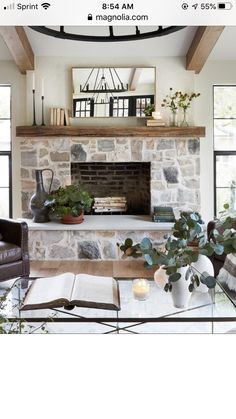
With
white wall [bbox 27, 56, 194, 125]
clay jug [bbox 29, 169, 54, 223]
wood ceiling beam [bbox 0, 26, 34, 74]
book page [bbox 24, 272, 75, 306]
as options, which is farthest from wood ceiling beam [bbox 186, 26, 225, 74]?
book page [bbox 24, 272, 75, 306]

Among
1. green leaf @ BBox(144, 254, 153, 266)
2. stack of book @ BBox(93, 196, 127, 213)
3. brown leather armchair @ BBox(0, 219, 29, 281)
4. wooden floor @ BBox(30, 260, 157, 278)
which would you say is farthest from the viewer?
stack of book @ BBox(93, 196, 127, 213)

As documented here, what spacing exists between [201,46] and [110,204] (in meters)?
1.47

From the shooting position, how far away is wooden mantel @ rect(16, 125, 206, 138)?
3.43 meters

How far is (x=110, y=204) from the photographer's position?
3.78 metres

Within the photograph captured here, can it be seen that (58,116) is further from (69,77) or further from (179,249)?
(179,249)

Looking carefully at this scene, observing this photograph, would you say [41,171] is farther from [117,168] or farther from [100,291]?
[100,291]

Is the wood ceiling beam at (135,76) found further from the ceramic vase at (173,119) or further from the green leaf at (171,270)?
the green leaf at (171,270)

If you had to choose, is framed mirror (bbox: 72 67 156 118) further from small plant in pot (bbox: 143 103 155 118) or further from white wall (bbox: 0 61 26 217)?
white wall (bbox: 0 61 26 217)

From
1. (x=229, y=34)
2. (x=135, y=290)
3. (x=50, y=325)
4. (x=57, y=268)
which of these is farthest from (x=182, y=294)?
(x=229, y=34)

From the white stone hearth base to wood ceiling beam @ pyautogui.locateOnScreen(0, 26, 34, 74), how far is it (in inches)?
48.3

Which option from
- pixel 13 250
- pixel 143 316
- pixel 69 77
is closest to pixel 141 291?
pixel 143 316

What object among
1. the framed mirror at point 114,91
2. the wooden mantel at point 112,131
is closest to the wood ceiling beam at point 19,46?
the framed mirror at point 114,91
